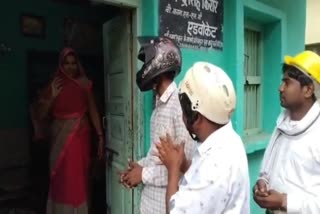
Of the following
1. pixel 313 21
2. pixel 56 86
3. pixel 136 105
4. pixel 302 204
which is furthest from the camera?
pixel 313 21

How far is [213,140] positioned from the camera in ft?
4.77

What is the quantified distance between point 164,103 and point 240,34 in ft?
5.80

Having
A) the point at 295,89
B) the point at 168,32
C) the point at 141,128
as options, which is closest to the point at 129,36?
the point at 168,32

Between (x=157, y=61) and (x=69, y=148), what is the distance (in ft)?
5.06

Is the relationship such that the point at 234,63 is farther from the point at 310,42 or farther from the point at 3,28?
the point at 310,42

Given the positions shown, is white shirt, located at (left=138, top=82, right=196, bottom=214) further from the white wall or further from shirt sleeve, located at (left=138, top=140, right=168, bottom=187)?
the white wall

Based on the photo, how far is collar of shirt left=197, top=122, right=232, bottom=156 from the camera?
4.74 ft

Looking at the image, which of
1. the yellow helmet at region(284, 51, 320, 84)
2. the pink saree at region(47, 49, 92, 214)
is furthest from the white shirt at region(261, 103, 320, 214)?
the pink saree at region(47, 49, 92, 214)

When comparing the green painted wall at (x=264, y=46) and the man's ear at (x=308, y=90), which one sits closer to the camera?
the man's ear at (x=308, y=90)

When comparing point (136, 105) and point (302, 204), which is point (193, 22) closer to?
point (136, 105)

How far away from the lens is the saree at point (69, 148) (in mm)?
3311

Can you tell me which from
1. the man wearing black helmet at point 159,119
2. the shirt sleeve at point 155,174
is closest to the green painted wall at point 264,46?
the man wearing black helmet at point 159,119

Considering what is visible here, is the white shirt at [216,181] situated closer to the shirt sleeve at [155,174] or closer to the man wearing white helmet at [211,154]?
the man wearing white helmet at [211,154]

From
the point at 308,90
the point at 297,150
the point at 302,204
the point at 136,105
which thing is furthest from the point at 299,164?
the point at 136,105
